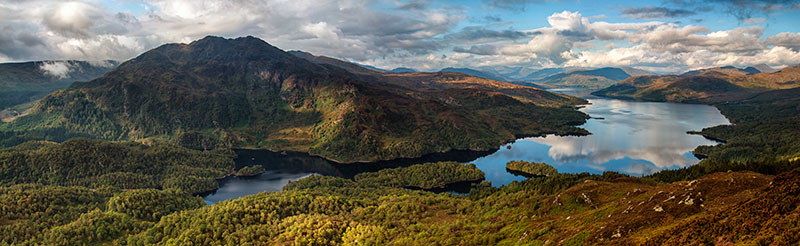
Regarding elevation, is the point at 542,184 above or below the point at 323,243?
above

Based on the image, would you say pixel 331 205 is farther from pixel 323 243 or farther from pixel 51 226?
pixel 51 226

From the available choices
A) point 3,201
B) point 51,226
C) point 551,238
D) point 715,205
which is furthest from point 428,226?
point 3,201

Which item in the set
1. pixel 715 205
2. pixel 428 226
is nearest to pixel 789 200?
pixel 715 205

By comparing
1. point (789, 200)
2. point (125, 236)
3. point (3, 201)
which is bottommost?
point (125, 236)

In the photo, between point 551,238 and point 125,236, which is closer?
point 551,238

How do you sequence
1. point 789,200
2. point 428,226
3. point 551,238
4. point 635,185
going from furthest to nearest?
point 428,226
point 635,185
point 551,238
point 789,200

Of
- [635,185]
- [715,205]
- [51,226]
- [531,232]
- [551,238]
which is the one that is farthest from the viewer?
[51,226]

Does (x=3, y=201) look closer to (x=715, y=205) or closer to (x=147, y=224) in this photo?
(x=147, y=224)

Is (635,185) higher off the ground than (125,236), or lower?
higher

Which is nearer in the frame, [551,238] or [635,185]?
[551,238]
